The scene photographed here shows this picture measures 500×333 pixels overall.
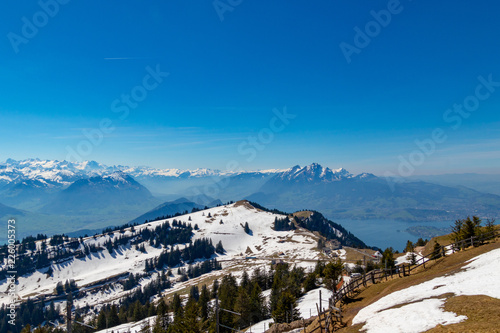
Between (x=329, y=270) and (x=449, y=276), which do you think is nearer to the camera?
(x=449, y=276)

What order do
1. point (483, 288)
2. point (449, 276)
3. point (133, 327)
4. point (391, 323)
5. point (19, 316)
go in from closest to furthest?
point (391, 323) < point (483, 288) < point (449, 276) < point (133, 327) < point (19, 316)

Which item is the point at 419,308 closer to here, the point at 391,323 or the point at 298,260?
the point at 391,323

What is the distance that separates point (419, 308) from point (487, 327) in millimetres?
6935

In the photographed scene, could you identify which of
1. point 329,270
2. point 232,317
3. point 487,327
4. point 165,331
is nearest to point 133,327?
point 165,331

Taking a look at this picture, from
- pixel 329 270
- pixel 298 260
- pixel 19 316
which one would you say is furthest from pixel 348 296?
pixel 19 316

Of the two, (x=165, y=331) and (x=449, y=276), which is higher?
(x=449, y=276)

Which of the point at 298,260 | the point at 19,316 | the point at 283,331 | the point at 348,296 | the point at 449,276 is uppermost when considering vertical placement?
the point at 449,276

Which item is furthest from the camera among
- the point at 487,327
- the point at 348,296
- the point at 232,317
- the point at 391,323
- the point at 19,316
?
the point at 19,316

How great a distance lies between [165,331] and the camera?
78.8 meters

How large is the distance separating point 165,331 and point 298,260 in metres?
137

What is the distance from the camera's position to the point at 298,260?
196 metres

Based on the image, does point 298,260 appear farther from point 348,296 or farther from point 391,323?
point 391,323

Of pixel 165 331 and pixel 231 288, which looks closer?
pixel 165 331

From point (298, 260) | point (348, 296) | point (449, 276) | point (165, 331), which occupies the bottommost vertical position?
point (298, 260)
